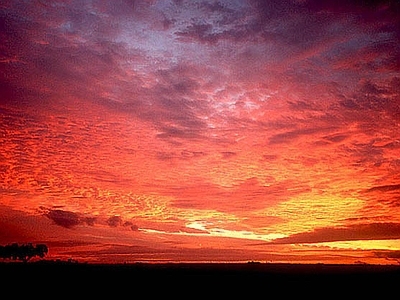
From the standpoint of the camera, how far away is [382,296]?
137ft

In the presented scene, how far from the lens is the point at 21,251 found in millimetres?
169625

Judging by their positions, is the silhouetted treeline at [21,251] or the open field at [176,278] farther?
the silhouetted treeline at [21,251]

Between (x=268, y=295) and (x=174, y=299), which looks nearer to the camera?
(x=174, y=299)

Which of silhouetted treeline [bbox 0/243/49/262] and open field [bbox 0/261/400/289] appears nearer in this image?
open field [bbox 0/261/400/289]

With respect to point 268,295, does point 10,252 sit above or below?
above

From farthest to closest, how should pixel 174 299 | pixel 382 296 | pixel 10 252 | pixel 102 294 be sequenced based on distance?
1. pixel 10 252
2. pixel 382 296
3. pixel 102 294
4. pixel 174 299

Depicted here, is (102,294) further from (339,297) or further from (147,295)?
(339,297)

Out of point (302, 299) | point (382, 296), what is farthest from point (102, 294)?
point (382, 296)

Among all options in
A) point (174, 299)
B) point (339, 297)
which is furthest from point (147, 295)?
A: point (339, 297)

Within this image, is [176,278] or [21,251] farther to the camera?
[21,251]

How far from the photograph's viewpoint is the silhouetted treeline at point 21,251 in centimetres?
16788

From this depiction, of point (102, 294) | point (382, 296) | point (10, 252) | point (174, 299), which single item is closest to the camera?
point (174, 299)

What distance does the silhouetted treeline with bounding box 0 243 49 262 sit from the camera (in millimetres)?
167875

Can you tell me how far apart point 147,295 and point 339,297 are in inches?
781
